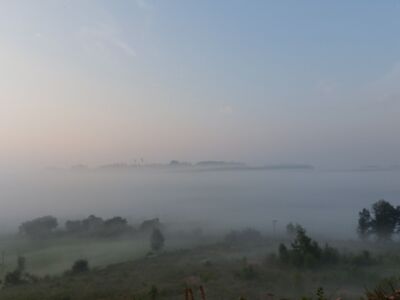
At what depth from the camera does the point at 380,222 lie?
68500 millimetres

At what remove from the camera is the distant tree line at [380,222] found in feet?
220

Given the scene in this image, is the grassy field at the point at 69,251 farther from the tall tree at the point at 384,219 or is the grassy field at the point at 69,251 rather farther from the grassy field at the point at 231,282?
the tall tree at the point at 384,219

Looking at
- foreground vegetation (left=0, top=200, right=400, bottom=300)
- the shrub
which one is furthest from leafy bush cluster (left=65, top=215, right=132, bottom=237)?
the shrub

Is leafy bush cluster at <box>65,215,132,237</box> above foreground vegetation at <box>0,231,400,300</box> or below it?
below

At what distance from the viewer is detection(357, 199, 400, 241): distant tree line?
6700 centimetres

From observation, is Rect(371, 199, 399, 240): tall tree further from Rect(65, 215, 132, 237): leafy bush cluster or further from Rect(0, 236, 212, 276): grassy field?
Rect(65, 215, 132, 237): leafy bush cluster

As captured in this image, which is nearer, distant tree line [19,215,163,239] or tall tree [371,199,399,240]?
tall tree [371,199,399,240]

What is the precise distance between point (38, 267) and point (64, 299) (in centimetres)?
4721

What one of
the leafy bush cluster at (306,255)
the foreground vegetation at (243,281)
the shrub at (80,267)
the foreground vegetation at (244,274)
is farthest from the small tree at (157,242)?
the leafy bush cluster at (306,255)

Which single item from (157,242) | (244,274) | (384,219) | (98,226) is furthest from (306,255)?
(98,226)

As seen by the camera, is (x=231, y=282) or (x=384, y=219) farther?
(x=384, y=219)

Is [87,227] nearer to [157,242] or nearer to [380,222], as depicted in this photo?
[157,242]

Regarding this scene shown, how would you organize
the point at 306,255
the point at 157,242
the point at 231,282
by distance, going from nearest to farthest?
the point at 231,282
the point at 306,255
the point at 157,242

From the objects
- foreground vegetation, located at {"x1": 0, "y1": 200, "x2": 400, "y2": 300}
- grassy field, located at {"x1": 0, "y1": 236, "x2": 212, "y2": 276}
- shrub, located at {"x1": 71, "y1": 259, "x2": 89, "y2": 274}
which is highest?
foreground vegetation, located at {"x1": 0, "y1": 200, "x2": 400, "y2": 300}
